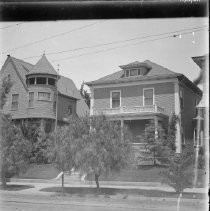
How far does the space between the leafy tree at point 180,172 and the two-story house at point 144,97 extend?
10896 mm

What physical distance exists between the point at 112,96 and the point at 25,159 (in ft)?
39.3

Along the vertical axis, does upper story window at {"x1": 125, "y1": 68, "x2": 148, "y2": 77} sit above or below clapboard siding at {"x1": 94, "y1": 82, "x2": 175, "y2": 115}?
above

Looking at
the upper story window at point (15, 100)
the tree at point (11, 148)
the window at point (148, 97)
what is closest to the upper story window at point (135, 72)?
the window at point (148, 97)

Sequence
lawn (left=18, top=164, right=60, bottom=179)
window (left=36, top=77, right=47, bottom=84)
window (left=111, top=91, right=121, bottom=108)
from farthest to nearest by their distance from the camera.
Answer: window (left=36, top=77, right=47, bottom=84), window (left=111, top=91, right=121, bottom=108), lawn (left=18, top=164, right=60, bottom=179)

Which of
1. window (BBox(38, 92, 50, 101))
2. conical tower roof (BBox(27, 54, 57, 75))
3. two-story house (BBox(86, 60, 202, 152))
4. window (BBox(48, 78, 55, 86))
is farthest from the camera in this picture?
window (BBox(48, 78, 55, 86))

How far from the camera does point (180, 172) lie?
493 inches

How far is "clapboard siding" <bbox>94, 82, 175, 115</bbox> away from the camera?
25.2m

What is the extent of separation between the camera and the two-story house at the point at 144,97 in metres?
24.9

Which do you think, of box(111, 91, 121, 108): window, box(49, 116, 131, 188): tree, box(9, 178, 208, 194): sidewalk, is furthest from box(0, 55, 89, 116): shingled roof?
box(49, 116, 131, 188): tree

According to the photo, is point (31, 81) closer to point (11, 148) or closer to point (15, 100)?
point (15, 100)

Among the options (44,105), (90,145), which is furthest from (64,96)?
(90,145)

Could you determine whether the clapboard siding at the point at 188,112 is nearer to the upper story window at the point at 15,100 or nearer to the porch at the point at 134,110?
the porch at the point at 134,110

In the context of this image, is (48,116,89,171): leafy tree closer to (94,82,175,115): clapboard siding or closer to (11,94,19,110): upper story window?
(94,82,175,115): clapboard siding

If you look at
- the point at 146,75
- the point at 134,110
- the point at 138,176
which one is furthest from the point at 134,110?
the point at 138,176
